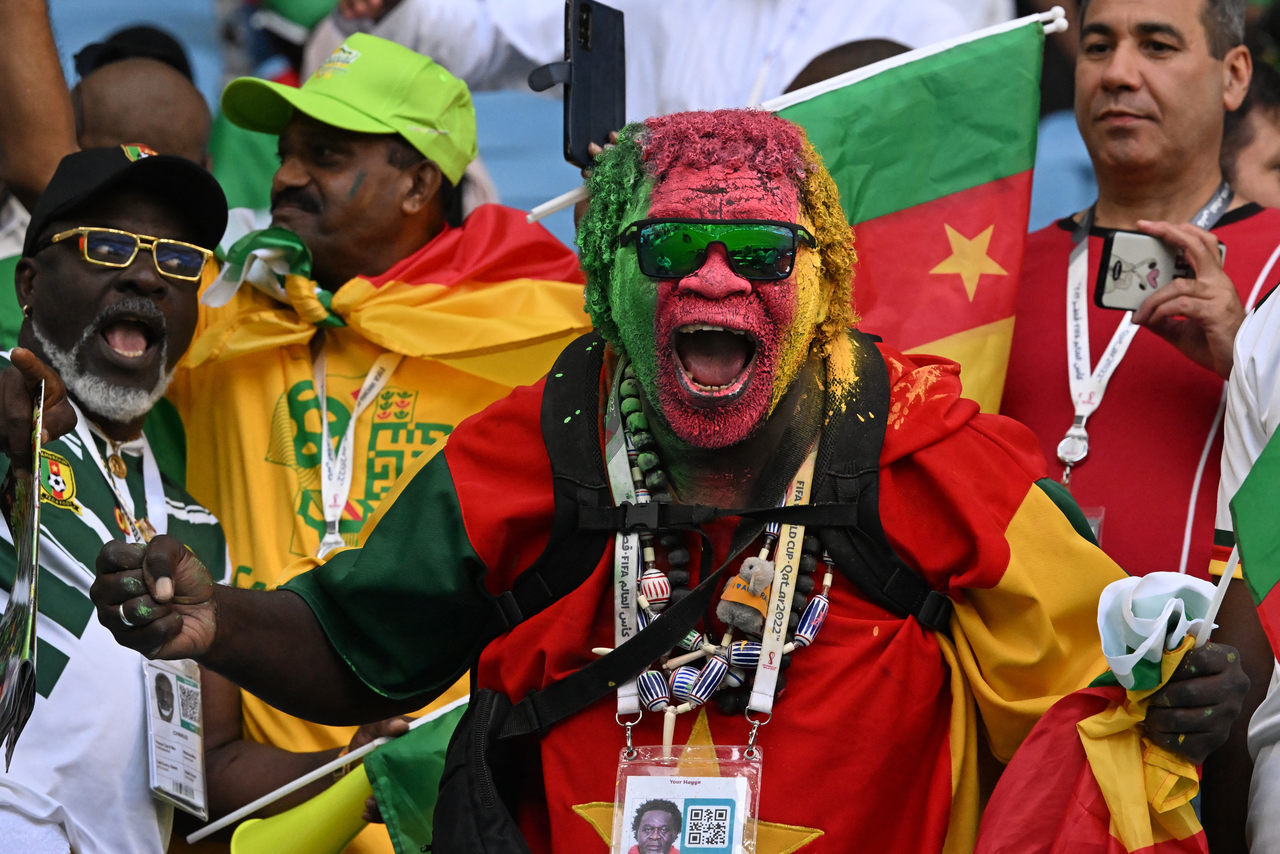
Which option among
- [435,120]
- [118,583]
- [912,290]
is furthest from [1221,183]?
[118,583]

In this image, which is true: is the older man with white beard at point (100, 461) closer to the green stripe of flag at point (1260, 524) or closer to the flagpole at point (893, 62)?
the flagpole at point (893, 62)

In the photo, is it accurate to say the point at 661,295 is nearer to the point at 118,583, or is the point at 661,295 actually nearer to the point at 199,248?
the point at 118,583

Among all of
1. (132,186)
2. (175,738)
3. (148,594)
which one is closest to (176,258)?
(132,186)

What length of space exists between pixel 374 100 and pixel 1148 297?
2307 mm

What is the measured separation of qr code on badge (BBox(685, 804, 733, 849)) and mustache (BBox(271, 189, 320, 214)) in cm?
258

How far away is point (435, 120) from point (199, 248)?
1067mm

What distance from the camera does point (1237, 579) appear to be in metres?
3.27

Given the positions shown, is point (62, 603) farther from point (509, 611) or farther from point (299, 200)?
point (299, 200)

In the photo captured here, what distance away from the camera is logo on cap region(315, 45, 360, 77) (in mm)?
5051

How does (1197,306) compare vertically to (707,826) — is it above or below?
above

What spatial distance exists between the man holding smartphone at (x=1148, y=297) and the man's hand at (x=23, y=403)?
2.15 metres

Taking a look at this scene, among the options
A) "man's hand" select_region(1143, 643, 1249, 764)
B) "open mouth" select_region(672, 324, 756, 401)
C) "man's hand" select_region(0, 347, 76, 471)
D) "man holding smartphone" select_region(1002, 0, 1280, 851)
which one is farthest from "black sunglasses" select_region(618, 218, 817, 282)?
"man holding smartphone" select_region(1002, 0, 1280, 851)

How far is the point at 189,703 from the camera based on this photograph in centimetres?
395

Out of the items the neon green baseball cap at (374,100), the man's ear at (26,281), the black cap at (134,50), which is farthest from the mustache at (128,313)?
the black cap at (134,50)
